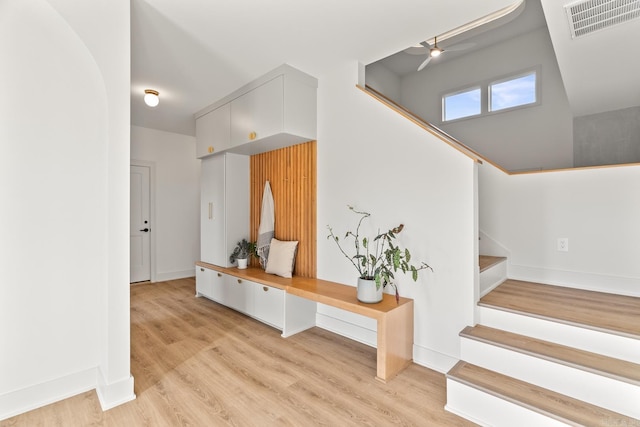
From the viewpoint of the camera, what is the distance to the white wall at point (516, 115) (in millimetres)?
3896

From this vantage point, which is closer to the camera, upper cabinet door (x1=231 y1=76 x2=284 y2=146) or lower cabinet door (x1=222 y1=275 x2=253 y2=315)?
upper cabinet door (x1=231 y1=76 x2=284 y2=146)

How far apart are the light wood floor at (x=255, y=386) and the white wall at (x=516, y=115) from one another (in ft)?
11.0

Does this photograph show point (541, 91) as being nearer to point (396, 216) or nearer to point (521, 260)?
point (521, 260)

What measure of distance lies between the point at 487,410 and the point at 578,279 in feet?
5.64

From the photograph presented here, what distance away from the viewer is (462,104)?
4.82 meters

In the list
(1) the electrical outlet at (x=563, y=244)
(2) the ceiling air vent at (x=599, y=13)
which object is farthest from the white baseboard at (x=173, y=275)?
(2) the ceiling air vent at (x=599, y=13)

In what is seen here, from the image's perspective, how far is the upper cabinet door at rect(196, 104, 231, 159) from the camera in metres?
3.71

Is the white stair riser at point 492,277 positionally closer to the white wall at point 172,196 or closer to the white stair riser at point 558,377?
the white stair riser at point 558,377

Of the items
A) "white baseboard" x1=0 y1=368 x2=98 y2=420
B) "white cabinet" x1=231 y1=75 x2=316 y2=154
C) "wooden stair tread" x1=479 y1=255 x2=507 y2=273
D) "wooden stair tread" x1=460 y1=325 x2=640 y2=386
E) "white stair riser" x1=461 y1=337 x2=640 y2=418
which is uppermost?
"white cabinet" x1=231 y1=75 x2=316 y2=154

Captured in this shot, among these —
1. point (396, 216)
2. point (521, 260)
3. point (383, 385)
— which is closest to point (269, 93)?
point (396, 216)

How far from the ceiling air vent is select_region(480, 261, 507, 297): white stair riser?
198 centimetres

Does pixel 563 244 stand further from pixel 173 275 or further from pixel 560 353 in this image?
pixel 173 275

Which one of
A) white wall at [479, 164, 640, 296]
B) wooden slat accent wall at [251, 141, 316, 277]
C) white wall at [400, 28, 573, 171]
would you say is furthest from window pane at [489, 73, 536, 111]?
wooden slat accent wall at [251, 141, 316, 277]

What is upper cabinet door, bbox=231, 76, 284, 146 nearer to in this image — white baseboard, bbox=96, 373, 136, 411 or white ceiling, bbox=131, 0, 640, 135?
white ceiling, bbox=131, 0, 640, 135
